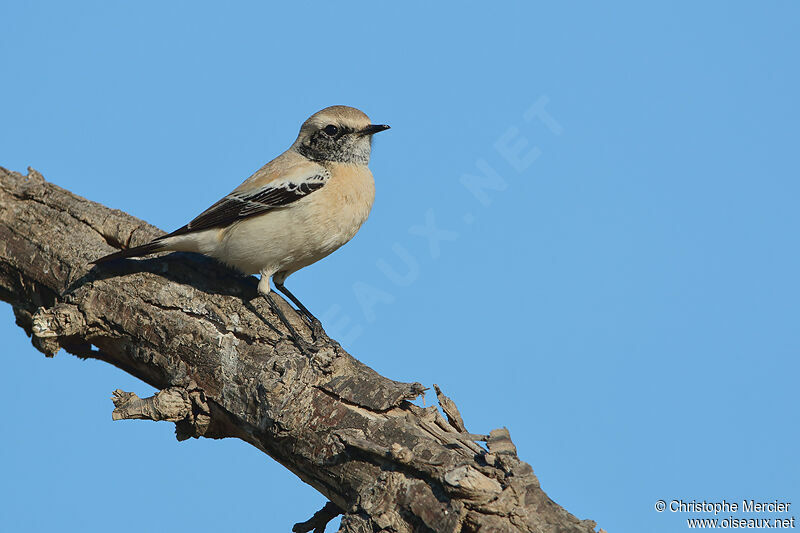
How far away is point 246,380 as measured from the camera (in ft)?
19.4

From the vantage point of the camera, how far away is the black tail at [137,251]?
7.01 metres

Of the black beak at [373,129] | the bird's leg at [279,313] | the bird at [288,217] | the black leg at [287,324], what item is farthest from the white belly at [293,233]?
the black beak at [373,129]

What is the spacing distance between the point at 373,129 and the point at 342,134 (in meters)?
0.36

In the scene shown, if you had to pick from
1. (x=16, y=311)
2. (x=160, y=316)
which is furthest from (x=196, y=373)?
(x=16, y=311)

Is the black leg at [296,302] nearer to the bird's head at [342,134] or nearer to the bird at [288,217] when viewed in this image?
the bird at [288,217]

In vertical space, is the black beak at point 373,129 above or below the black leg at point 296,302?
above

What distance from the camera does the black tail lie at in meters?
7.01

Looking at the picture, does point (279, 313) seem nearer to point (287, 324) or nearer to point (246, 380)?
point (287, 324)

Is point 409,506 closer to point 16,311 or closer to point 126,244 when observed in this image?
point 126,244

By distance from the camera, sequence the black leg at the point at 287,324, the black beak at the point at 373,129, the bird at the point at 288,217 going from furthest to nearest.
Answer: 1. the black beak at the point at 373,129
2. the bird at the point at 288,217
3. the black leg at the point at 287,324

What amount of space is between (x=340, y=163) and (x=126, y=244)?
8.02 ft

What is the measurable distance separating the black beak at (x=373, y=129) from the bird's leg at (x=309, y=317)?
1948mm

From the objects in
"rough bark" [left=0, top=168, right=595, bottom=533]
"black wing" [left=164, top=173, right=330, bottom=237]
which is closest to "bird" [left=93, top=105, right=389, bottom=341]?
"black wing" [left=164, top=173, right=330, bottom=237]

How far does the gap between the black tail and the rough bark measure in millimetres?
112
